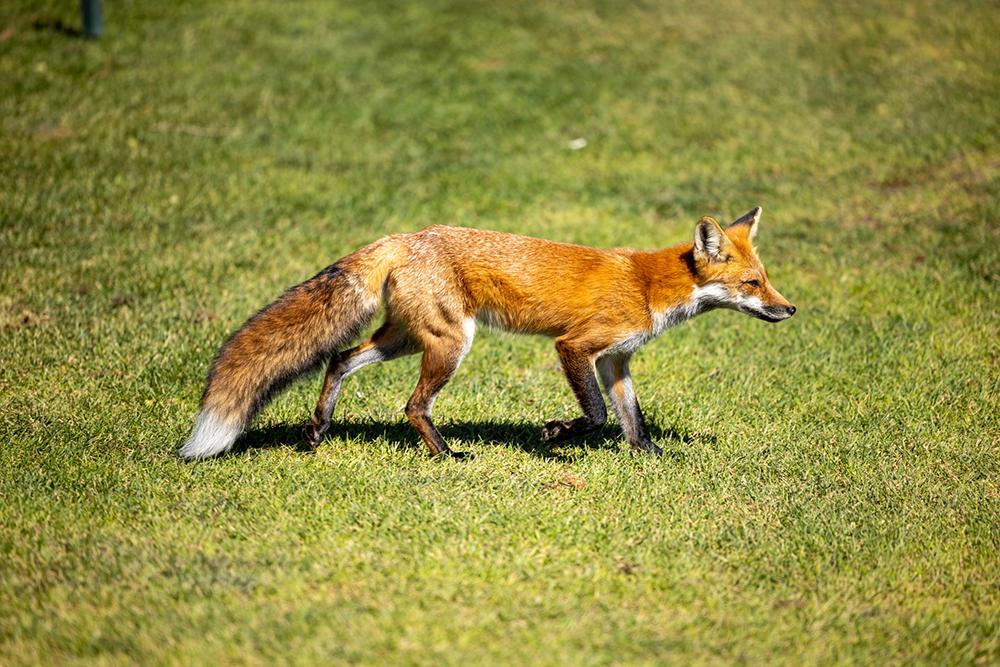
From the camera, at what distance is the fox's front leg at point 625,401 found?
6.34 metres

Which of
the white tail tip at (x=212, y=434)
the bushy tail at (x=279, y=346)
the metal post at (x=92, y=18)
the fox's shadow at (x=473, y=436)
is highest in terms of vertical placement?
the metal post at (x=92, y=18)

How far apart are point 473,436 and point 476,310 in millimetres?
1019

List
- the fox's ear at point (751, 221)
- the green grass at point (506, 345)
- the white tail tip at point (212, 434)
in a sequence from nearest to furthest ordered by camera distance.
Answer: the green grass at point (506, 345) → the white tail tip at point (212, 434) → the fox's ear at point (751, 221)

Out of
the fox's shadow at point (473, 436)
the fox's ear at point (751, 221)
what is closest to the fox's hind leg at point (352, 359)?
the fox's shadow at point (473, 436)

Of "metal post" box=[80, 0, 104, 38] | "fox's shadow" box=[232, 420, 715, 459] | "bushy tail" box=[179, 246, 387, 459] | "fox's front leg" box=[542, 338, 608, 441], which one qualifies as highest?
"metal post" box=[80, 0, 104, 38]

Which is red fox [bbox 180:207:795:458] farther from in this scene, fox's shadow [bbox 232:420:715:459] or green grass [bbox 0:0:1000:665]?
green grass [bbox 0:0:1000:665]

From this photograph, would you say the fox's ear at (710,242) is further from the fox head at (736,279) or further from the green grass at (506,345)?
the green grass at (506,345)

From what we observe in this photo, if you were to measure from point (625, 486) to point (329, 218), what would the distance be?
20.6ft

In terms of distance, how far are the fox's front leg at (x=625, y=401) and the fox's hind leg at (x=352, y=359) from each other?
1396 mm

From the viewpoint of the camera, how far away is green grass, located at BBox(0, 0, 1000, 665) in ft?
14.8

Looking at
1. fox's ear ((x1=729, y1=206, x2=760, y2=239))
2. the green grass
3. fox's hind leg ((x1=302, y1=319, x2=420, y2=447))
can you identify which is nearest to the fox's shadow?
the green grass

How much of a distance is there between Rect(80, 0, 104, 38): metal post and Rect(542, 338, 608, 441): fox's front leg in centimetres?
1202

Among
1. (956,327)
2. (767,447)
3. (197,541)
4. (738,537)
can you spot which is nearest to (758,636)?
(738,537)

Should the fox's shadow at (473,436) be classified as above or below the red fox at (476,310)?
below
